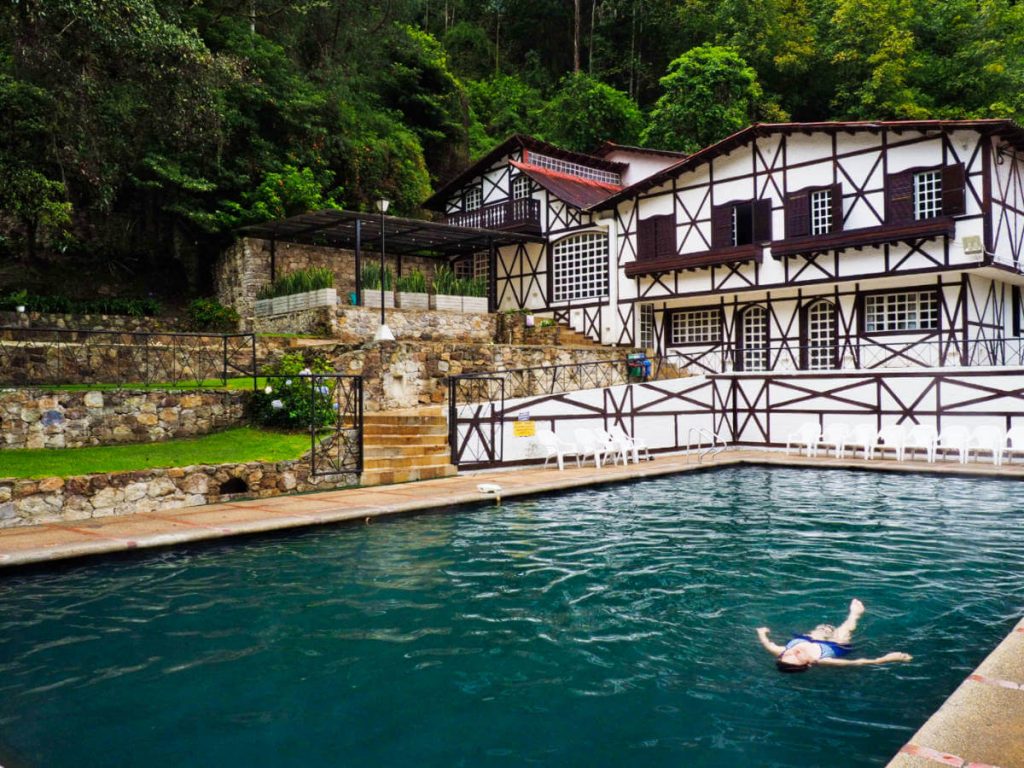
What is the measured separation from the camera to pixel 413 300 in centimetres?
2438

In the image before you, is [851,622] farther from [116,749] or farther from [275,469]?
[275,469]

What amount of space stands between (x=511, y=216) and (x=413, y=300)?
253 inches

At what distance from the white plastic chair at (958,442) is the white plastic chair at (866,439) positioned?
4.50ft

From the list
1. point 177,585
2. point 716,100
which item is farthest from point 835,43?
point 177,585

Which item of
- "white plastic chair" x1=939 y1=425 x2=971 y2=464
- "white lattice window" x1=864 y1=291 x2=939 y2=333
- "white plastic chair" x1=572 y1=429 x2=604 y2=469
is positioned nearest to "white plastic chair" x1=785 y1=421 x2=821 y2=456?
"white plastic chair" x1=939 y1=425 x2=971 y2=464

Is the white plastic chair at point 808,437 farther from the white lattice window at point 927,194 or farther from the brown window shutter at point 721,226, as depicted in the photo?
the brown window shutter at point 721,226

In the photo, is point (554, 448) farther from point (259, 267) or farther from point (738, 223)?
point (259, 267)

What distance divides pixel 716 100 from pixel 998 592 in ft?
104

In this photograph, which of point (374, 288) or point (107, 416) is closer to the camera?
point (107, 416)

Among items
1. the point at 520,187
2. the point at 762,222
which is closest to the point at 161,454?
the point at 762,222

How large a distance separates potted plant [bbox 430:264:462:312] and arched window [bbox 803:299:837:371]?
35.8 feet

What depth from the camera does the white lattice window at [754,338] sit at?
2386 cm

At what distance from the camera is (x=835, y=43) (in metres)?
36.6

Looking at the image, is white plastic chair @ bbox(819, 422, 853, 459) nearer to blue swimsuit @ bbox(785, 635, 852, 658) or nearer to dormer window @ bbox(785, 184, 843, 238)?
dormer window @ bbox(785, 184, 843, 238)
